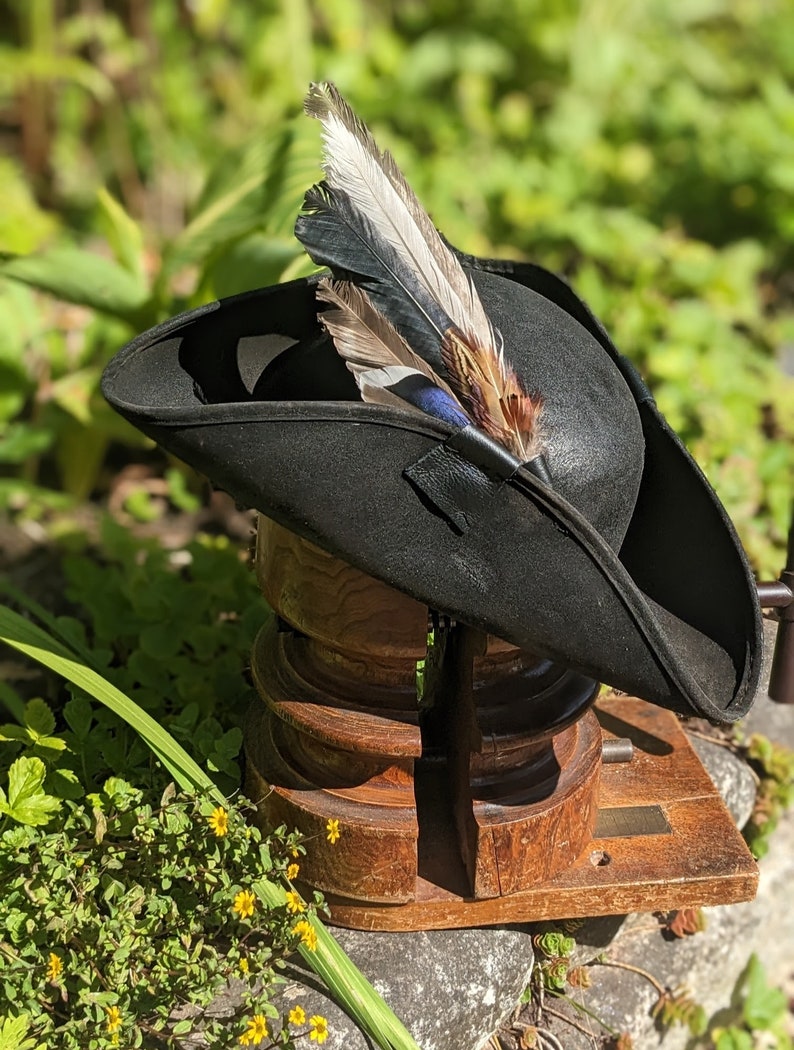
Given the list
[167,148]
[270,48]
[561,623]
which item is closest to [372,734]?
[561,623]

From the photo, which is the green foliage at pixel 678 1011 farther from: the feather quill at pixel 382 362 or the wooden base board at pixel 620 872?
the feather quill at pixel 382 362

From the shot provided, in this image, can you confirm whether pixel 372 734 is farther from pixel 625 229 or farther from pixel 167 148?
pixel 167 148

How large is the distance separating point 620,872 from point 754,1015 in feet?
2.64

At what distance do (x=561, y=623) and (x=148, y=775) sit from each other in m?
0.91

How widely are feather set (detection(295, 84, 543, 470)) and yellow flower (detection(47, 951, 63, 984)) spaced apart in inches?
38.0

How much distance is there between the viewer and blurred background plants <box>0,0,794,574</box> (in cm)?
330

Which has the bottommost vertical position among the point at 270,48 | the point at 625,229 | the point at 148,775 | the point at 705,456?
the point at 148,775

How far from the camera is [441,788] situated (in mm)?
2092

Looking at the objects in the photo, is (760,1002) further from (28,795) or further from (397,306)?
(397,306)

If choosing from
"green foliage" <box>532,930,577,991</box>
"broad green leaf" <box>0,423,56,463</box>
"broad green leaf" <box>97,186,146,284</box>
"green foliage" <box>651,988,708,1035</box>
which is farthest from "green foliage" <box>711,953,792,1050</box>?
"broad green leaf" <box>97,186,146,284</box>

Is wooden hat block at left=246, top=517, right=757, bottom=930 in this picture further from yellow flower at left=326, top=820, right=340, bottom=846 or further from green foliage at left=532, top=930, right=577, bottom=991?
green foliage at left=532, top=930, right=577, bottom=991

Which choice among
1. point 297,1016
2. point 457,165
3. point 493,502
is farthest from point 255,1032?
point 457,165

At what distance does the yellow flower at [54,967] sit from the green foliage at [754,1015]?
145 cm

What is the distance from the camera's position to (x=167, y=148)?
479 cm
